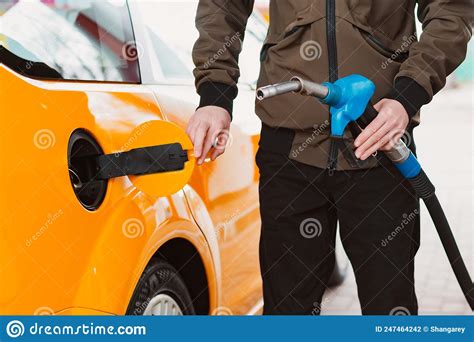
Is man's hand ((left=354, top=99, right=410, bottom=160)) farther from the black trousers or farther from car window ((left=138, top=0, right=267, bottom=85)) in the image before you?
car window ((left=138, top=0, right=267, bottom=85))

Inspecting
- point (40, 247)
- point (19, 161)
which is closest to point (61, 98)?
point (19, 161)

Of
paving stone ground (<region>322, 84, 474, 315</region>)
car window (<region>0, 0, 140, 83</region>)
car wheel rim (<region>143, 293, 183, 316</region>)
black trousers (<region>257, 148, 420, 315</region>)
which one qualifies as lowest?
paving stone ground (<region>322, 84, 474, 315</region>)

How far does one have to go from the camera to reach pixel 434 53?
198 cm

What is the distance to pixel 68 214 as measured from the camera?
1.83 meters

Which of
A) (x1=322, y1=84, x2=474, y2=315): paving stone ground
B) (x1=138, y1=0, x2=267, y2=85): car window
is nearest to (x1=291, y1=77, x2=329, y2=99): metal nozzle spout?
(x1=138, y1=0, x2=267, y2=85): car window

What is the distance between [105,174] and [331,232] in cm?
64

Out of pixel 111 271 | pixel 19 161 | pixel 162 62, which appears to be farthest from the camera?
pixel 162 62

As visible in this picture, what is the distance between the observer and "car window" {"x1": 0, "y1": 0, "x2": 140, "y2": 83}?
1.98 m

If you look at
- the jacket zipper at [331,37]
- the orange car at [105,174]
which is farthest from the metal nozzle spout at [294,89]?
the orange car at [105,174]

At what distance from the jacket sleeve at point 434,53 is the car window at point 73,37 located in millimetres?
816

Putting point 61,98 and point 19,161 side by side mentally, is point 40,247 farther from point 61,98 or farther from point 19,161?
point 61,98

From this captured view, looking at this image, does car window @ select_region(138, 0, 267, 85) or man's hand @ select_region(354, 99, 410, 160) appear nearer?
man's hand @ select_region(354, 99, 410, 160)

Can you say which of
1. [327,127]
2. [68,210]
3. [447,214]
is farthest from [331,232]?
[447,214]
